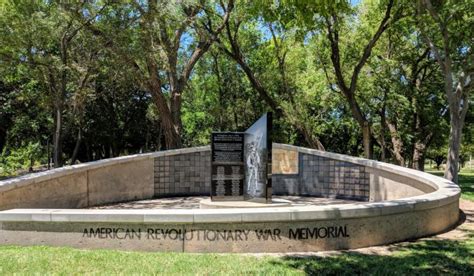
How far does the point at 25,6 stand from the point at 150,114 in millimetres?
18446

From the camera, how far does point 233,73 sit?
32562mm

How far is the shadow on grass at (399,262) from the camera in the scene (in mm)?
5711

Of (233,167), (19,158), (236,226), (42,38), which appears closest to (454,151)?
(233,167)

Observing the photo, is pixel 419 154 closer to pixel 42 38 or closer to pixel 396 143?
pixel 396 143

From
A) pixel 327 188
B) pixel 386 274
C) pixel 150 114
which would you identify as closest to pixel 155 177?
pixel 327 188

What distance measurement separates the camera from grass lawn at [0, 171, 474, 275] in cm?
570

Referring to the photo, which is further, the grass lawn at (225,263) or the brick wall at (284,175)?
the brick wall at (284,175)

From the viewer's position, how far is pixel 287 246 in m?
6.91

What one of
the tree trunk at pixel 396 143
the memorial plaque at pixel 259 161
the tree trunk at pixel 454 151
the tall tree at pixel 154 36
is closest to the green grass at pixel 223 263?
the memorial plaque at pixel 259 161

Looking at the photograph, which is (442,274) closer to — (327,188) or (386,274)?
(386,274)

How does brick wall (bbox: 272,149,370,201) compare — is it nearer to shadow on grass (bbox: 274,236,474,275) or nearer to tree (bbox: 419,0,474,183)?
tree (bbox: 419,0,474,183)

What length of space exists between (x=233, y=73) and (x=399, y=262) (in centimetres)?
2729

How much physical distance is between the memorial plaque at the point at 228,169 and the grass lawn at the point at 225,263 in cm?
461

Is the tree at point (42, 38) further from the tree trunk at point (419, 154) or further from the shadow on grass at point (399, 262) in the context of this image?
the tree trunk at point (419, 154)
